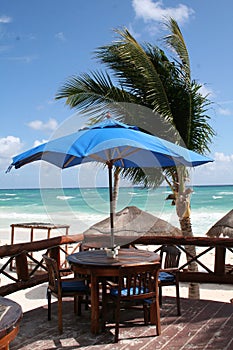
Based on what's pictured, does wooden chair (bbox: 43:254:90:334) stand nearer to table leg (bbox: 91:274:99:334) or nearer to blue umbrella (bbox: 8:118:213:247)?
table leg (bbox: 91:274:99:334)

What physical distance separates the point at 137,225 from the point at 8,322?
8.36 metres

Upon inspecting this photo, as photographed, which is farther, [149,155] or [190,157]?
[149,155]

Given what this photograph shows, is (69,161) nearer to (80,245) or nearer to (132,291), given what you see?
(80,245)

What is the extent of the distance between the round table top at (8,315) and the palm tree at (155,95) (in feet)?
17.3

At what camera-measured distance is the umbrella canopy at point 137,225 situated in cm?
1017

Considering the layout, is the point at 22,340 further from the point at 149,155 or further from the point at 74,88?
the point at 74,88

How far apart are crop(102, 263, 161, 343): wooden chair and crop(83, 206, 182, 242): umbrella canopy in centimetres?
601

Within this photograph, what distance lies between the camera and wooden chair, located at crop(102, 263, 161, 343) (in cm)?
354

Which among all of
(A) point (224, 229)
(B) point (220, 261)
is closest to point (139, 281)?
(B) point (220, 261)

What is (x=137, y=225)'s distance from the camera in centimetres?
1043

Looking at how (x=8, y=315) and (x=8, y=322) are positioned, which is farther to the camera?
(x=8, y=315)

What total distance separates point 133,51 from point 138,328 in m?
5.02

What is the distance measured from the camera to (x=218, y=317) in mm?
4246

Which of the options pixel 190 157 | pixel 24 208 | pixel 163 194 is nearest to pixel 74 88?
Result: pixel 163 194
